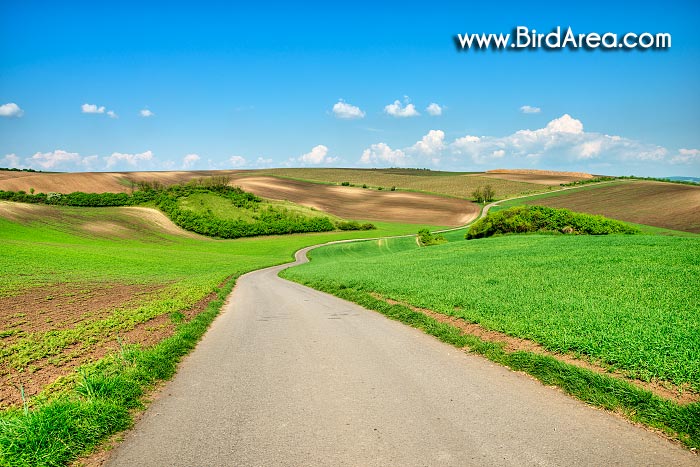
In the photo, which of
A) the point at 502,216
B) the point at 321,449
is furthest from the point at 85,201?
the point at 321,449

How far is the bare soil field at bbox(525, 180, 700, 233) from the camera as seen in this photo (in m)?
76.0

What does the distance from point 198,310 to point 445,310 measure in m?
10.9

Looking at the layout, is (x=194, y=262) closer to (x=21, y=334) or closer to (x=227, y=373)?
(x=21, y=334)

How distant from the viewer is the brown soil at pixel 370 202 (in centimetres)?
11419

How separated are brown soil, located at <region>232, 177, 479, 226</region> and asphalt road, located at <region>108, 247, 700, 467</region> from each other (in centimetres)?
9754

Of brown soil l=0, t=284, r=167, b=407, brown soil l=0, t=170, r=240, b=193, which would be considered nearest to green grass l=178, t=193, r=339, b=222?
brown soil l=0, t=170, r=240, b=193

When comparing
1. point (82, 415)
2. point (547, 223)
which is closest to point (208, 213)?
point (547, 223)

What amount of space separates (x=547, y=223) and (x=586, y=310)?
52319 mm

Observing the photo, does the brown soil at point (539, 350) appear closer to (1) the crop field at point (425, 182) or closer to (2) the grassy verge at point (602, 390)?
(2) the grassy verge at point (602, 390)

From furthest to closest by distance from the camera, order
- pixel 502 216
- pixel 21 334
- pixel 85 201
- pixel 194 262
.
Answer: pixel 85 201 → pixel 502 216 → pixel 194 262 → pixel 21 334

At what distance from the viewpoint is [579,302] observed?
14.1 meters

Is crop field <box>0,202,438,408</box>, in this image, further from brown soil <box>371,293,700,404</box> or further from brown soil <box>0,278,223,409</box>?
brown soil <box>371,293,700,404</box>

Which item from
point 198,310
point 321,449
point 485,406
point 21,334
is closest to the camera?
point 321,449

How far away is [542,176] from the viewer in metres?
166
